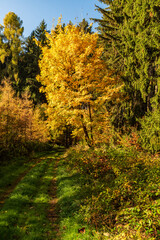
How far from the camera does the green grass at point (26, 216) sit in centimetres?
439

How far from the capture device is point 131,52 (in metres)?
10.5

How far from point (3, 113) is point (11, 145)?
3.68m

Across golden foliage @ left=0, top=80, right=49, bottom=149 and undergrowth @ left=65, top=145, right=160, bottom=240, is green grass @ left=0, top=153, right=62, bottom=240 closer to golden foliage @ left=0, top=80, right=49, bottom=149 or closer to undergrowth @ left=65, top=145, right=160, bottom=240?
undergrowth @ left=65, top=145, right=160, bottom=240

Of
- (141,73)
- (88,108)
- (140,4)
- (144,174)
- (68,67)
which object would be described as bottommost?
(144,174)

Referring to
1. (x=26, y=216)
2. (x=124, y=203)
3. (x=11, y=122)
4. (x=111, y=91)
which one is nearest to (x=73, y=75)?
(x=111, y=91)

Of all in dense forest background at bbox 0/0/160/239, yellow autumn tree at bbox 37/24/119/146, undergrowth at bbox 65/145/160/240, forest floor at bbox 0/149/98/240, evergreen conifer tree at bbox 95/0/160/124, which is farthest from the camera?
evergreen conifer tree at bbox 95/0/160/124

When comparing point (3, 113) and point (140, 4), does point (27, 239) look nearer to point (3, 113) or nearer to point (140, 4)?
point (3, 113)

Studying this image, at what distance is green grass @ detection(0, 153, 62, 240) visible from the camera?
4395 millimetres

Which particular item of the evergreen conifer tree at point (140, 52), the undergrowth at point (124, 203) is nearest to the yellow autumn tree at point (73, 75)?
the evergreen conifer tree at point (140, 52)

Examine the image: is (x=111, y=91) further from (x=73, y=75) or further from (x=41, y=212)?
(x=41, y=212)

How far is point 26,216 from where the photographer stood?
538cm

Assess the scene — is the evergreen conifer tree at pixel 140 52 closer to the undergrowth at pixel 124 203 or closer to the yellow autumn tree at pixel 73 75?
the yellow autumn tree at pixel 73 75

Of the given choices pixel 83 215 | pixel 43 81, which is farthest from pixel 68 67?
pixel 83 215

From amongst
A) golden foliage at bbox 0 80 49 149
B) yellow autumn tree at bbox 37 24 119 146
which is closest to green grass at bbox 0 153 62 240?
yellow autumn tree at bbox 37 24 119 146
